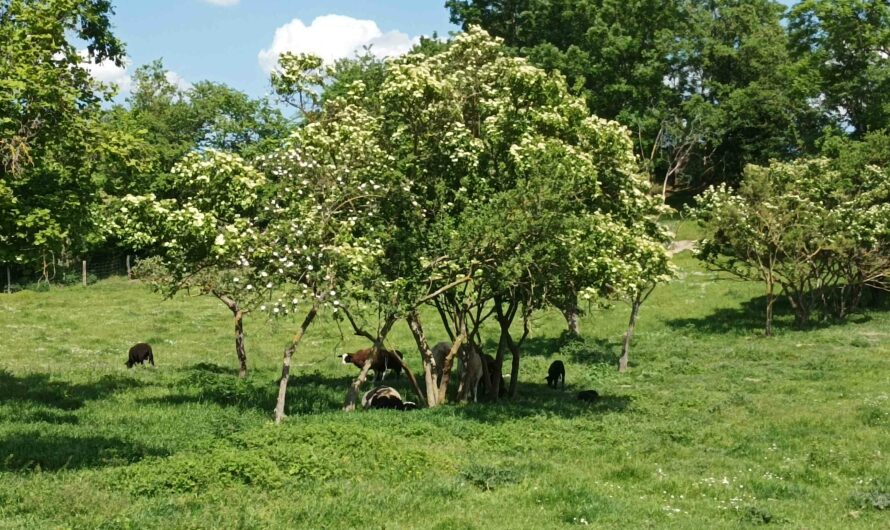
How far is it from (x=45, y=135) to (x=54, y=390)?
937 centimetres

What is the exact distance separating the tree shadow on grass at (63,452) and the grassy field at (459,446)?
0.06 meters

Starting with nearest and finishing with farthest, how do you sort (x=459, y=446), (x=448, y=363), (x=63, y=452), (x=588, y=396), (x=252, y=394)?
1. (x=63, y=452)
2. (x=459, y=446)
3. (x=448, y=363)
4. (x=252, y=394)
5. (x=588, y=396)

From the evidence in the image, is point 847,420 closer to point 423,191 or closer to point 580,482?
point 580,482

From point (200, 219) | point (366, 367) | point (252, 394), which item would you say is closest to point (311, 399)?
point (252, 394)

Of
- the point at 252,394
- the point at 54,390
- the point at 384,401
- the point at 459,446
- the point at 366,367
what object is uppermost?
the point at 366,367

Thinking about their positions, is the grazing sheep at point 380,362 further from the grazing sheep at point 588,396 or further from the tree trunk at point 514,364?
the grazing sheep at point 588,396

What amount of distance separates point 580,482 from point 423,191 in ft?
37.0

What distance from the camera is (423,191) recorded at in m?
24.1

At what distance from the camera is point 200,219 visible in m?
18.3

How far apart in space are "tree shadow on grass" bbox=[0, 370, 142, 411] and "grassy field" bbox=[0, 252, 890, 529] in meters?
0.09

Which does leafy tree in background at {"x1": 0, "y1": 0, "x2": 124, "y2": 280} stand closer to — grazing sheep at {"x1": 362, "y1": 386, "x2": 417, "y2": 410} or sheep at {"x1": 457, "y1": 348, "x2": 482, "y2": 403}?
grazing sheep at {"x1": 362, "y1": 386, "x2": 417, "y2": 410}

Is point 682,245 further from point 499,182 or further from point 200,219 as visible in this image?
point 200,219

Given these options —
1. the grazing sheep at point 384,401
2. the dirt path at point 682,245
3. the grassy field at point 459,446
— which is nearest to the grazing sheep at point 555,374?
the grassy field at point 459,446

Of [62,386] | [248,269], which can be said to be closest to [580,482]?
[248,269]
